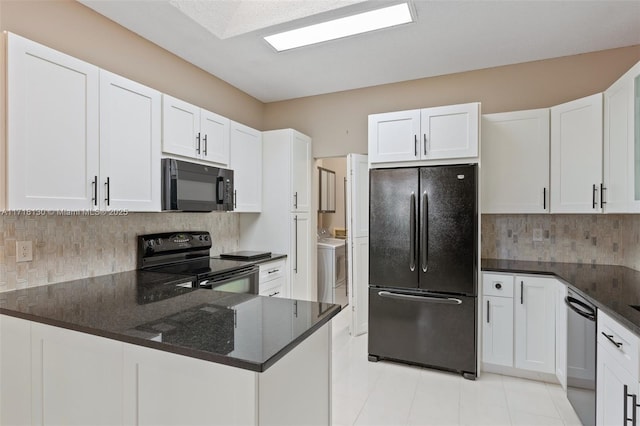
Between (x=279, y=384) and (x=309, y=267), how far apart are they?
9.32ft

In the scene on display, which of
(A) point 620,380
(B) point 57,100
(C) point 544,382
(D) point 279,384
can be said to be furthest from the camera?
(C) point 544,382

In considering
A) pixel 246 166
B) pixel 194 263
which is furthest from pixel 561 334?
pixel 246 166

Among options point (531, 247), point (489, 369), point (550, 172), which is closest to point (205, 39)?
point (550, 172)

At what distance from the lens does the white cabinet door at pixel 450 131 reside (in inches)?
111

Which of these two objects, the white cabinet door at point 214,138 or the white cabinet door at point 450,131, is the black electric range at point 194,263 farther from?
the white cabinet door at point 450,131

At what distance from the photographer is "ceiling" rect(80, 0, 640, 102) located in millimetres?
2336

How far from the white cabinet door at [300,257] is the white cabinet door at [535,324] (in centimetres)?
213

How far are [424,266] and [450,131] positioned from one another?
1.16m

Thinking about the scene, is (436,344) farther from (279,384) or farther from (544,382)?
(279,384)

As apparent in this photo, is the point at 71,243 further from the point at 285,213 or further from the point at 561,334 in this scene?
the point at 561,334

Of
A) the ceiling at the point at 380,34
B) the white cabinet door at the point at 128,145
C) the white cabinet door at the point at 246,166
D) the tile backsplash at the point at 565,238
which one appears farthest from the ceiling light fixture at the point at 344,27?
the tile backsplash at the point at 565,238

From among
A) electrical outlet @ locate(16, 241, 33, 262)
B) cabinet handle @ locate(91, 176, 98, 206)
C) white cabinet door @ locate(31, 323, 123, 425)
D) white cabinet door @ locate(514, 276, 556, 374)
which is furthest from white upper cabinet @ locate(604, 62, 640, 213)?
electrical outlet @ locate(16, 241, 33, 262)

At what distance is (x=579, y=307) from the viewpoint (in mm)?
2148

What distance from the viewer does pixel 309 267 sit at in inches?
159
